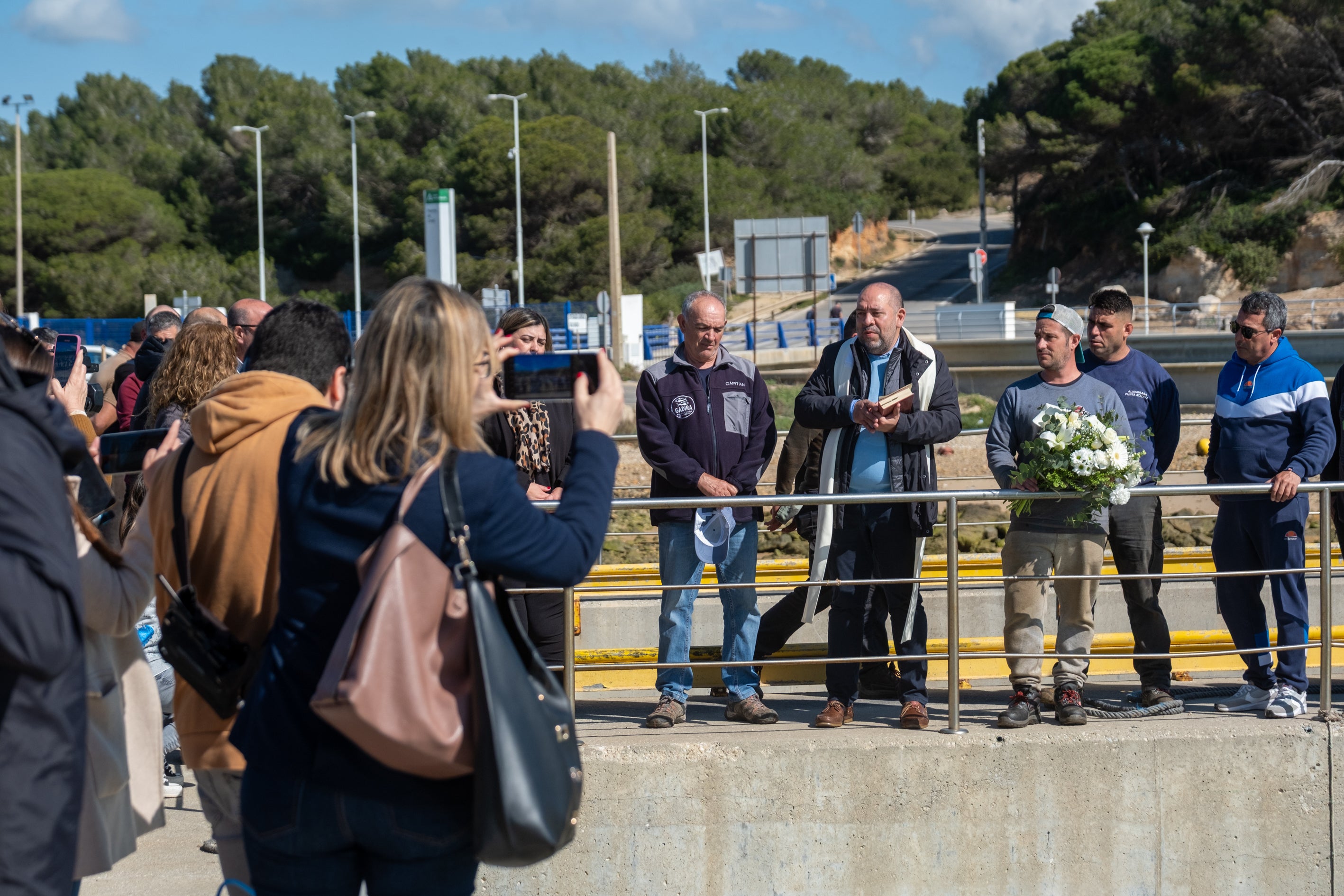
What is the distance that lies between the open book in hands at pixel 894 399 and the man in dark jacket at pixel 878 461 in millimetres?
11

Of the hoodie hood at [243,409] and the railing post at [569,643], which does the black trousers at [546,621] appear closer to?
the railing post at [569,643]

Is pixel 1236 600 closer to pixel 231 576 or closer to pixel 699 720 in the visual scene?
pixel 699 720

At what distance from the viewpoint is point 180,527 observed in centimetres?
280

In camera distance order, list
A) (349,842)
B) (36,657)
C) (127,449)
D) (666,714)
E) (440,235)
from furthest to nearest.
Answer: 1. (440,235)
2. (666,714)
3. (127,449)
4. (349,842)
5. (36,657)

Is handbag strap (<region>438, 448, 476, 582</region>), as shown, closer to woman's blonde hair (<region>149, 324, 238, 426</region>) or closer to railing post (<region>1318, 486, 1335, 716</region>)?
woman's blonde hair (<region>149, 324, 238, 426</region>)

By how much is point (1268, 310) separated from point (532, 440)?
135 inches

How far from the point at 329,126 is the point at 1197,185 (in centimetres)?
4670

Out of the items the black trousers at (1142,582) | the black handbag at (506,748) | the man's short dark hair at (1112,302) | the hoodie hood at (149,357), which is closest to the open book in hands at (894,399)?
the black trousers at (1142,582)

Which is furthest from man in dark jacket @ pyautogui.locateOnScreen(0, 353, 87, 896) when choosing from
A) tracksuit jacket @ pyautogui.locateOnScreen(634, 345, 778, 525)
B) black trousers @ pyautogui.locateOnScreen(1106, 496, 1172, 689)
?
black trousers @ pyautogui.locateOnScreen(1106, 496, 1172, 689)

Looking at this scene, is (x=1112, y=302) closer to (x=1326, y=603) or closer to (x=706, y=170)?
(x=1326, y=603)

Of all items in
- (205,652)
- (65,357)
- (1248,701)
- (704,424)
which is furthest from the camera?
(704,424)

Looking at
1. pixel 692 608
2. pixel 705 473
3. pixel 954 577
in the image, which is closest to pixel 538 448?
pixel 705 473

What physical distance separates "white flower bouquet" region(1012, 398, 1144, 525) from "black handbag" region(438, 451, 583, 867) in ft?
10.9

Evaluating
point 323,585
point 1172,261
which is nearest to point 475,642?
point 323,585
